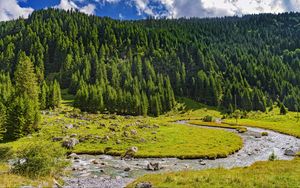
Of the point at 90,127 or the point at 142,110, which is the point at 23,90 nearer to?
the point at 90,127

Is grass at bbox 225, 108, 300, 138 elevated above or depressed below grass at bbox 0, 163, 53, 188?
below

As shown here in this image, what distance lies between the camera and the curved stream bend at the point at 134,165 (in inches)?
1546

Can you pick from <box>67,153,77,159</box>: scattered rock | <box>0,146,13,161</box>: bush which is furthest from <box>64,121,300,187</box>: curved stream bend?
<box>0,146,13,161</box>: bush

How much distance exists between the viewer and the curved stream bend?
39269 mm

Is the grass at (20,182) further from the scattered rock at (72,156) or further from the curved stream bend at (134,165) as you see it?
the scattered rock at (72,156)

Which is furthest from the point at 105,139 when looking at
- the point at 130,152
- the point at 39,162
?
the point at 39,162

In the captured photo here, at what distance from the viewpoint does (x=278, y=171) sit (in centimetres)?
3406

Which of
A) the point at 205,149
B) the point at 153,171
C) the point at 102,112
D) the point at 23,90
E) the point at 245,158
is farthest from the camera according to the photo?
the point at 102,112

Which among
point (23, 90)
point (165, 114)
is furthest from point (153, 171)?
→ point (165, 114)

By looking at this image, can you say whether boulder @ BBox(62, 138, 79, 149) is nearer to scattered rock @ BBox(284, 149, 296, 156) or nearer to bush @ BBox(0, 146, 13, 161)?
bush @ BBox(0, 146, 13, 161)

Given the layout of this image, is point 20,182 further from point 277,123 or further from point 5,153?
point 277,123

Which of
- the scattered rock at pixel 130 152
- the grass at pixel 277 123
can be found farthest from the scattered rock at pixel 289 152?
the scattered rock at pixel 130 152

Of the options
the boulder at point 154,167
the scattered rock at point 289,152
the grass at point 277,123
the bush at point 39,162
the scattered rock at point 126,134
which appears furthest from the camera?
the grass at point 277,123

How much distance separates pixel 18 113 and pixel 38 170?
4497 centimetres
